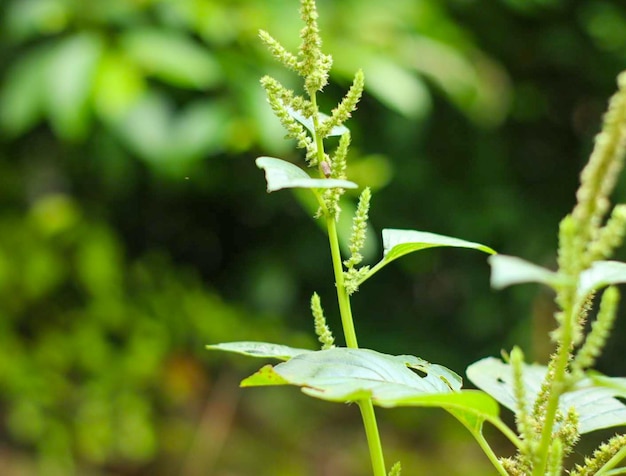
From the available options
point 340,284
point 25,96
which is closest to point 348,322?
point 340,284

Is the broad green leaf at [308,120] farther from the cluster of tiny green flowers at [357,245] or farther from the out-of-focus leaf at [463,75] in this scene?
the out-of-focus leaf at [463,75]

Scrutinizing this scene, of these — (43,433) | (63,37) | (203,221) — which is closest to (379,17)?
(63,37)

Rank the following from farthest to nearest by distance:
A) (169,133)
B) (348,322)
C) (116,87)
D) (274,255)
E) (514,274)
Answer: (274,255)
(169,133)
(116,87)
(348,322)
(514,274)

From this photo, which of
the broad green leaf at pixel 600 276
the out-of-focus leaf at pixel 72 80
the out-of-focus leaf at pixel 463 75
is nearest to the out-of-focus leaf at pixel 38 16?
the out-of-focus leaf at pixel 72 80

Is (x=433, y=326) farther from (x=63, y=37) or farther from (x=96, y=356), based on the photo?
(x=63, y=37)

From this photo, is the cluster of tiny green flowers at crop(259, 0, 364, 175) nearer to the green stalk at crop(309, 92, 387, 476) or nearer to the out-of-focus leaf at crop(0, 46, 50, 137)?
the green stalk at crop(309, 92, 387, 476)

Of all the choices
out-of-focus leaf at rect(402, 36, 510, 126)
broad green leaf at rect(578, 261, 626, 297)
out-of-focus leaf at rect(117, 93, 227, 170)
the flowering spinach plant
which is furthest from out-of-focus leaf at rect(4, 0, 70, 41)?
broad green leaf at rect(578, 261, 626, 297)

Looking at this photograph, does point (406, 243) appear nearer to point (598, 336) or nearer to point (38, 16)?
point (598, 336)

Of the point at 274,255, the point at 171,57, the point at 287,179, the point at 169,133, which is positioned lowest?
the point at 274,255
